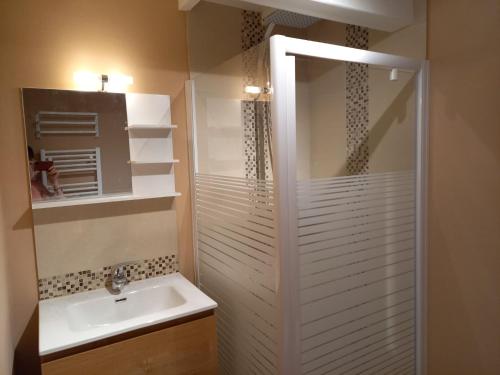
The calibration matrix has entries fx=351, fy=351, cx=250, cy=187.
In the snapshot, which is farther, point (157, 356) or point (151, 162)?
point (151, 162)

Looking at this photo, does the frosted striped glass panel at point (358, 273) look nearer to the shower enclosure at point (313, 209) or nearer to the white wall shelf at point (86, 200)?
the shower enclosure at point (313, 209)

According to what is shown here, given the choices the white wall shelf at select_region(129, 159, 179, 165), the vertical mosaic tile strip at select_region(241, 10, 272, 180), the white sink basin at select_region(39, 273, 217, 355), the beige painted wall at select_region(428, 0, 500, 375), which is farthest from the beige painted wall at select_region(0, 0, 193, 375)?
the beige painted wall at select_region(428, 0, 500, 375)

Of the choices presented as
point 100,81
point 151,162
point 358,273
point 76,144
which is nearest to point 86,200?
point 76,144

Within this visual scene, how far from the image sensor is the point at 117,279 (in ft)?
6.39

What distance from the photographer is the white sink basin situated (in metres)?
1.48

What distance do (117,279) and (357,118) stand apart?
160 centimetres

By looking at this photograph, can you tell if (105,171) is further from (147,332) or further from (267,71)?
(267,71)

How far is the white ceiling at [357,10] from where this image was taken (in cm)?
Result: 166

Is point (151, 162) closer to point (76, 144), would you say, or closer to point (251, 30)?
point (76, 144)

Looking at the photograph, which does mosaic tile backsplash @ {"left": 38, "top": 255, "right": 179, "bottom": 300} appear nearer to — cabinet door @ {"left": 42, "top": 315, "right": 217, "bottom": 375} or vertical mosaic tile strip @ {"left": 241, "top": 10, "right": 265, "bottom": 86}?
cabinet door @ {"left": 42, "top": 315, "right": 217, "bottom": 375}

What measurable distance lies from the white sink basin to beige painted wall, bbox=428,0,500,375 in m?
1.30

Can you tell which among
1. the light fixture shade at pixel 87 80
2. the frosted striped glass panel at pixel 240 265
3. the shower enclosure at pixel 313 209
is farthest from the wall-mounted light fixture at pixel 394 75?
the light fixture shade at pixel 87 80

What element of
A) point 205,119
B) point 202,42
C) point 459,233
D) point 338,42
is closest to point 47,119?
point 205,119

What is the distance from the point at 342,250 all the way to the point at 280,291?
0.40 metres
